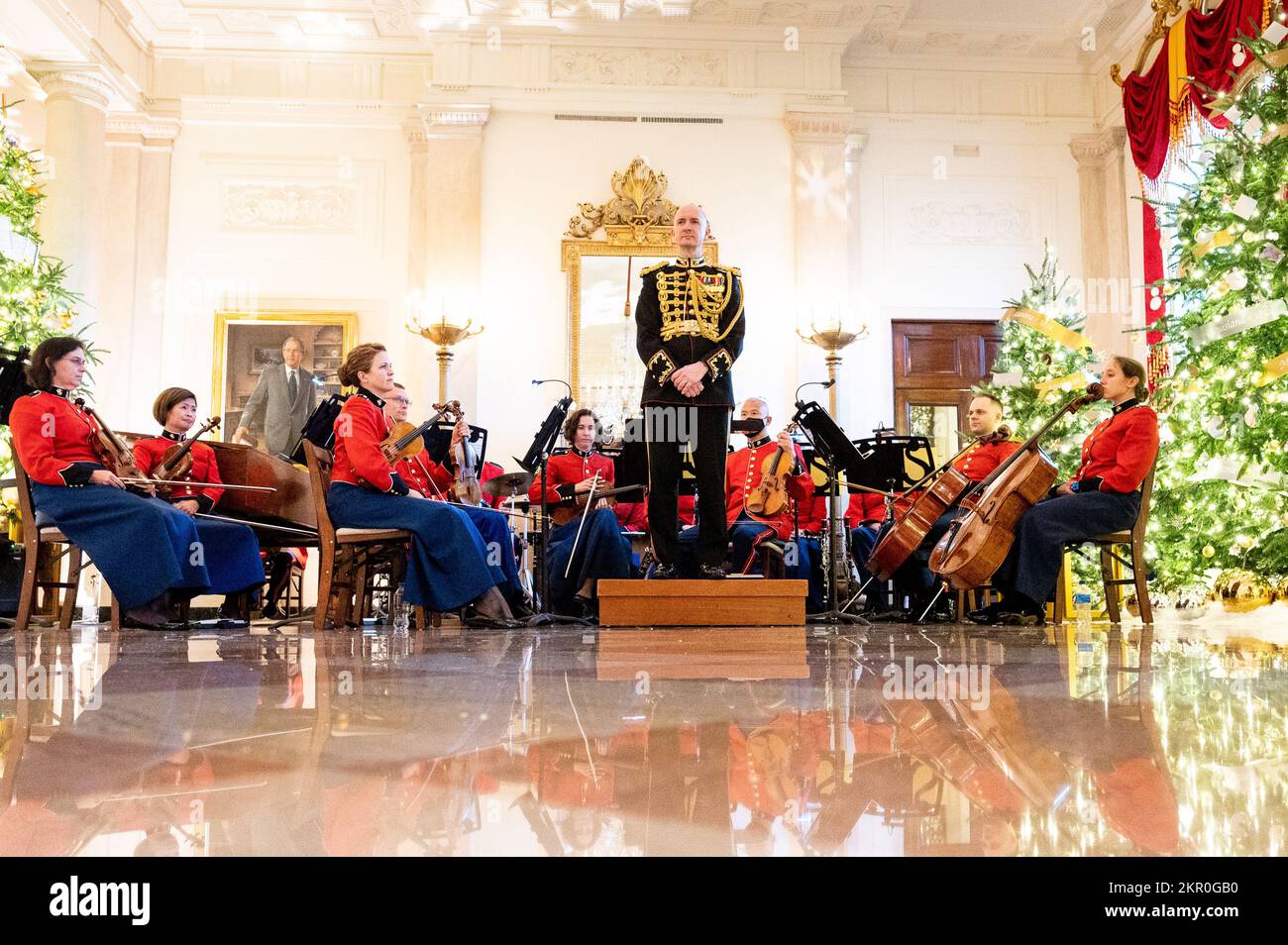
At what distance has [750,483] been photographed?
6402mm

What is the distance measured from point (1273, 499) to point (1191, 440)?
1.85 feet

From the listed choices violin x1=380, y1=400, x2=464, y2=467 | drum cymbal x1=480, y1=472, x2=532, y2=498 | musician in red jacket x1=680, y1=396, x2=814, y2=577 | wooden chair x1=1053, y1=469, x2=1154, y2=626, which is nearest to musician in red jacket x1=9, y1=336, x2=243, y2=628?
violin x1=380, y1=400, x2=464, y2=467

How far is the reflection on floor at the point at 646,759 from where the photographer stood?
844 mm

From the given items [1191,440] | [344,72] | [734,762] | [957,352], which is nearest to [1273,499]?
[1191,440]

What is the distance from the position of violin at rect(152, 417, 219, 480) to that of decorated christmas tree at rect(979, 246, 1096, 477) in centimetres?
569

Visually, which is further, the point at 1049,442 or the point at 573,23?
the point at 573,23

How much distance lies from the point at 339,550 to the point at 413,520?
53 centimetres

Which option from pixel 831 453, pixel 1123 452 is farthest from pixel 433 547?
pixel 1123 452

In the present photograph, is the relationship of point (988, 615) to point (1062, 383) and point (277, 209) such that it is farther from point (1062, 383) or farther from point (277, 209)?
point (277, 209)

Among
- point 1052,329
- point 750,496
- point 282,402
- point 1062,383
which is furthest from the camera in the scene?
point 282,402

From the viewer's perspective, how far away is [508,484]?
5512 millimetres

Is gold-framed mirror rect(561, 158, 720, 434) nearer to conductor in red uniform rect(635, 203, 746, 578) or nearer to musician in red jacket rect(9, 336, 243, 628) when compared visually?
conductor in red uniform rect(635, 203, 746, 578)
